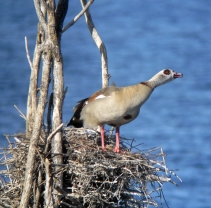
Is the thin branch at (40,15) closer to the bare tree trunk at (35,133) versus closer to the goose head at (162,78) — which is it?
the bare tree trunk at (35,133)

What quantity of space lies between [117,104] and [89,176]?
3.20ft

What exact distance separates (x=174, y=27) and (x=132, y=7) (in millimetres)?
1267

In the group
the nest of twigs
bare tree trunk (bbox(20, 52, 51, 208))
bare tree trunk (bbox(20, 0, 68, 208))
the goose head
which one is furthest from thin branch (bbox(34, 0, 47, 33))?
the goose head

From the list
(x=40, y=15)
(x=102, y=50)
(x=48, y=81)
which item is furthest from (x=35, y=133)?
(x=102, y=50)

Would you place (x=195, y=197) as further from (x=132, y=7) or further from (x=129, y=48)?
(x=132, y=7)

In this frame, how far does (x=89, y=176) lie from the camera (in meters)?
6.55

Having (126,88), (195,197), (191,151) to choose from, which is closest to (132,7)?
(191,151)

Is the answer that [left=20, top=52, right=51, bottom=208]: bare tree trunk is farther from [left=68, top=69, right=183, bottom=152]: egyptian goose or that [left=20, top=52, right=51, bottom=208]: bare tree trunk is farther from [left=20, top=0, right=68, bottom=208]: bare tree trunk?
Answer: [left=68, top=69, right=183, bottom=152]: egyptian goose

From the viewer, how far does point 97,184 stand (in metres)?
6.80

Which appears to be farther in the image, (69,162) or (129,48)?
(129,48)

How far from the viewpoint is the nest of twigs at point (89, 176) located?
6572 millimetres

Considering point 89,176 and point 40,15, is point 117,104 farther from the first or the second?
point 40,15

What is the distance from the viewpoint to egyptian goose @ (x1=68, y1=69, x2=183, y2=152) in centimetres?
731

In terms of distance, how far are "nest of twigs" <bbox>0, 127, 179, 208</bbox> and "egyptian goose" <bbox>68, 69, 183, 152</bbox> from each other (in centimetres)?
37
